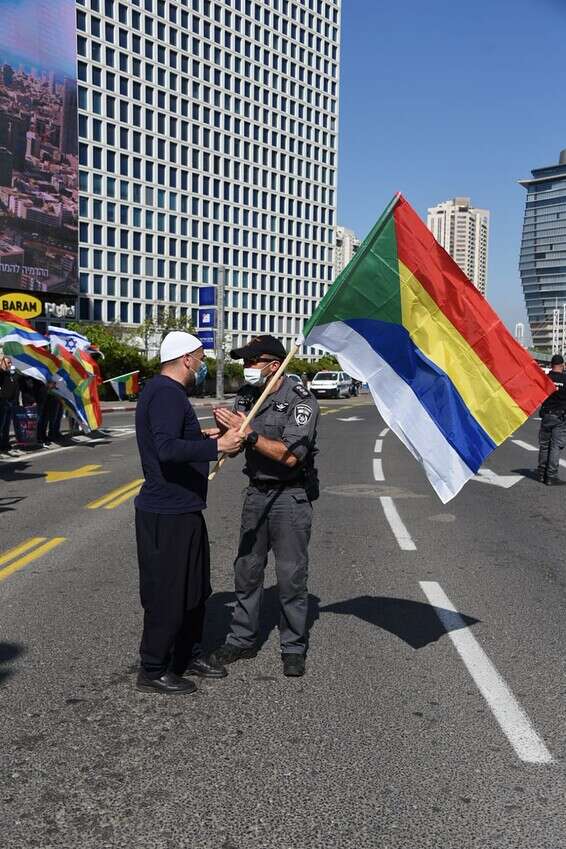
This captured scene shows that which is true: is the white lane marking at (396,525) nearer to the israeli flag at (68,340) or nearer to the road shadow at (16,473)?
the road shadow at (16,473)

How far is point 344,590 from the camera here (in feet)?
22.6

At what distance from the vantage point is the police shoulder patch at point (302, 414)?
4.95 meters

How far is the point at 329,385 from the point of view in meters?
54.1

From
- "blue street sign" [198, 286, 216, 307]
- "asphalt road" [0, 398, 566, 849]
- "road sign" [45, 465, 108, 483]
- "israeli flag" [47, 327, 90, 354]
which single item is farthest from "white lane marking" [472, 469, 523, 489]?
"blue street sign" [198, 286, 216, 307]

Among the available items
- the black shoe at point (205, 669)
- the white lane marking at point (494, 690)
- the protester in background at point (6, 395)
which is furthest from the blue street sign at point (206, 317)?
the black shoe at point (205, 669)

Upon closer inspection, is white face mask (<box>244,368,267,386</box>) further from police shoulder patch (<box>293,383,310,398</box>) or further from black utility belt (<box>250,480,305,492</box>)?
black utility belt (<box>250,480,305,492</box>)

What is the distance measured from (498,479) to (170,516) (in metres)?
10.7

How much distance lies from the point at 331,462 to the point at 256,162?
103 metres

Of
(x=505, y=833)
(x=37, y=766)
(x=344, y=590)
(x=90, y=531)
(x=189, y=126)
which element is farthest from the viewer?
(x=189, y=126)

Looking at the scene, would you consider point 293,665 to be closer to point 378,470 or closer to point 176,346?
point 176,346

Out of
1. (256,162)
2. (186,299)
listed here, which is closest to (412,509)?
(186,299)

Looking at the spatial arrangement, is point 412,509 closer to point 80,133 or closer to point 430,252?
point 430,252

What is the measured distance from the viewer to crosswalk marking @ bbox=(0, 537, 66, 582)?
7566mm

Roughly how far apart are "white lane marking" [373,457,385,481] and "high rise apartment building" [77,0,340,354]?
69.1 metres
